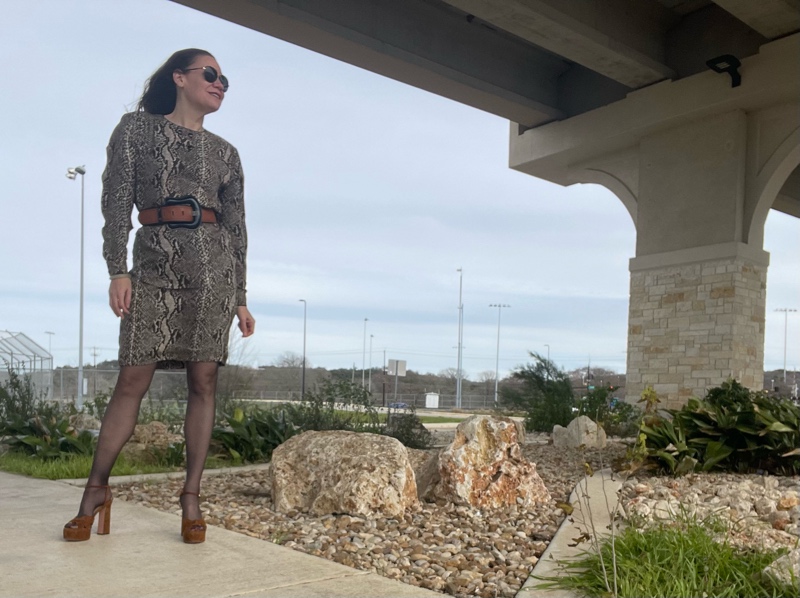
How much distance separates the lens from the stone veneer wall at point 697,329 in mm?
10328

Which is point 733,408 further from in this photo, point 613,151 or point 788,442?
A: point 613,151

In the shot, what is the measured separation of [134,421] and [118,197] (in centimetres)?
86

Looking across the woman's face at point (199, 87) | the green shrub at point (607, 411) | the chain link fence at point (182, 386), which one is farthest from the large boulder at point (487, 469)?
the green shrub at point (607, 411)

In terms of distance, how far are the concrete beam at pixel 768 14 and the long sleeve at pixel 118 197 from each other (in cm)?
777

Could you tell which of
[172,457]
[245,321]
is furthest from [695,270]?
[245,321]

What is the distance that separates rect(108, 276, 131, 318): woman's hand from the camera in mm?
2723

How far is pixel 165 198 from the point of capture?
2846 millimetres

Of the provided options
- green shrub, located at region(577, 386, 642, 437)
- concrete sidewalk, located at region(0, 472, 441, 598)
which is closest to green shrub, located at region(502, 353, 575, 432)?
green shrub, located at region(577, 386, 642, 437)

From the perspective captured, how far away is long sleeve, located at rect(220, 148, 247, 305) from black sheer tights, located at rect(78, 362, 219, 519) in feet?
1.18

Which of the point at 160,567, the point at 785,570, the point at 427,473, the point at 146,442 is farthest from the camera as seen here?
the point at 146,442

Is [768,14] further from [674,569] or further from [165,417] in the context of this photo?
[674,569]

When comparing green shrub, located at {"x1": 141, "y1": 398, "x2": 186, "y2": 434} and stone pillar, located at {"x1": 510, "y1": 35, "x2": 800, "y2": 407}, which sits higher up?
stone pillar, located at {"x1": 510, "y1": 35, "x2": 800, "y2": 407}

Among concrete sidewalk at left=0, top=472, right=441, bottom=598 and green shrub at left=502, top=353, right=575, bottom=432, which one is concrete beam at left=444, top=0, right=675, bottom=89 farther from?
concrete sidewalk at left=0, top=472, right=441, bottom=598

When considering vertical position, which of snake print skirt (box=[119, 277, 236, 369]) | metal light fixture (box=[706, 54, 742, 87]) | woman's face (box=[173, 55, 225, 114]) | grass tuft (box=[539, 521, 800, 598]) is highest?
metal light fixture (box=[706, 54, 742, 87])
